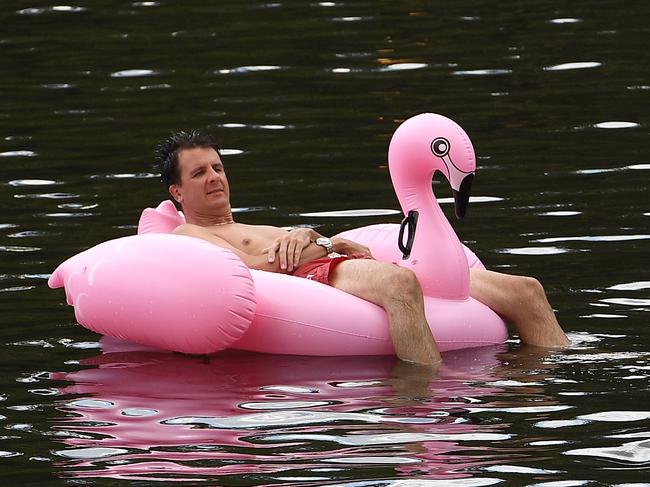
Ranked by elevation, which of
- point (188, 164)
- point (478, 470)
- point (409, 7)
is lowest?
point (478, 470)

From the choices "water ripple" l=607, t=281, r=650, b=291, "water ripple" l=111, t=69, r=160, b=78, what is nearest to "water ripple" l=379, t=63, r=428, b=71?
"water ripple" l=111, t=69, r=160, b=78

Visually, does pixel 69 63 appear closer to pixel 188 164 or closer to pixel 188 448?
pixel 188 164

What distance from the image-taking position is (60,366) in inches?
331

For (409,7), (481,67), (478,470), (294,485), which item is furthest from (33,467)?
(409,7)

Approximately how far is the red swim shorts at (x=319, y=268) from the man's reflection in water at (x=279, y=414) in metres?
0.44

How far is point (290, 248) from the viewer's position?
8805 mm

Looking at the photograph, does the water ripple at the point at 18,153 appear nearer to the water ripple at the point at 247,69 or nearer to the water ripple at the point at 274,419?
the water ripple at the point at 247,69

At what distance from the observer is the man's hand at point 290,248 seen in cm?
879

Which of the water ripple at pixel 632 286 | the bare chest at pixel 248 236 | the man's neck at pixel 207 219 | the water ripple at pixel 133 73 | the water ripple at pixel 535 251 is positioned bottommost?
the water ripple at pixel 632 286

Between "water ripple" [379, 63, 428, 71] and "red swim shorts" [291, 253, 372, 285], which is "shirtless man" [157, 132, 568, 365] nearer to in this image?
"red swim shorts" [291, 253, 372, 285]

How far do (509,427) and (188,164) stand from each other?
2736 mm

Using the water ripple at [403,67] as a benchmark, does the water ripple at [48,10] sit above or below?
above

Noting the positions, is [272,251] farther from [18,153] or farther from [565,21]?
[565,21]

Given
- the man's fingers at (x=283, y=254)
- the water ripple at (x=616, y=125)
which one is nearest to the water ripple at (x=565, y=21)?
the water ripple at (x=616, y=125)
